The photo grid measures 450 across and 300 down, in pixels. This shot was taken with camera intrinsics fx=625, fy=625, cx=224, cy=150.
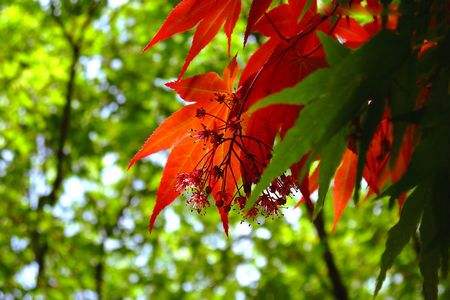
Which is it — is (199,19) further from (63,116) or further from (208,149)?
(63,116)

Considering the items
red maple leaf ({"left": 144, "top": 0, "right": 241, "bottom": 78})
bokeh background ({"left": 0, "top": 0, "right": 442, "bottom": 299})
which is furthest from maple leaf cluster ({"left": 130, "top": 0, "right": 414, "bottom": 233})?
bokeh background ({"left": 0, "top": 0, "right": 442, "bottom": 299})

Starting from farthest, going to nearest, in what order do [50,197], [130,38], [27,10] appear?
[130,38], [50,197], [27,10]

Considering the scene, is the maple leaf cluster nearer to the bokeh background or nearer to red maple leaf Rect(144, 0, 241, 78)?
red maple leaf Rect(144, 0, 241, 78)

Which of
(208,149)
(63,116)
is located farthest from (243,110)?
(63,116)

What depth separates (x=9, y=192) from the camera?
17.2 feet

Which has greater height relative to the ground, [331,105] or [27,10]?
[27,10]

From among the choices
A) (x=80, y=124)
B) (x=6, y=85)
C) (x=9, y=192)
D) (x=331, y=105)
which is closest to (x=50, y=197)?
(x=9, y=192)

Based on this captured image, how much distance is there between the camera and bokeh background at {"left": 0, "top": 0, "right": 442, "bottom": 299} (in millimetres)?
4297

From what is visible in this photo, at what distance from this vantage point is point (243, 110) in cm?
78

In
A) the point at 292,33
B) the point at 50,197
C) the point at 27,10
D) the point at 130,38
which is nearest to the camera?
the point at 292,33

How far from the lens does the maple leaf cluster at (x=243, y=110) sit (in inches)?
30.2

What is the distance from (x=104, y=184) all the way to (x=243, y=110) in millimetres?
5165

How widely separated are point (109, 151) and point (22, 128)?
41.0 inches

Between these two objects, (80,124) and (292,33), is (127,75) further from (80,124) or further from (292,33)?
(292,33)
